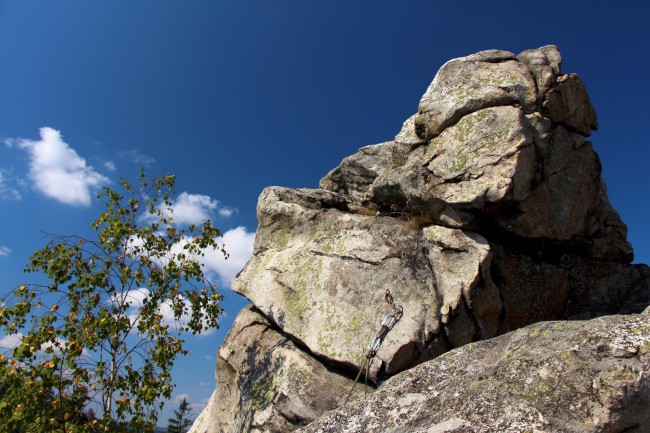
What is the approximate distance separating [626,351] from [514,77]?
11.9 metres

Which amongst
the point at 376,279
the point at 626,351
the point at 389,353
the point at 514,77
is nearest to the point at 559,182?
the point at 514,77

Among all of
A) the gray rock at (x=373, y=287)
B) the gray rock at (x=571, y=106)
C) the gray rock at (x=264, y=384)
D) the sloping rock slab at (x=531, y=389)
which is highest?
the gray rock at (x=571, y=106)

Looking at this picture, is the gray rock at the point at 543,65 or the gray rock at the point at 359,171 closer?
the gray rock at the point at 543,65

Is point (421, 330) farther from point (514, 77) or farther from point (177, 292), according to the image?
point (514, 77)

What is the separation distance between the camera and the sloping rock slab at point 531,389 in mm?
5719

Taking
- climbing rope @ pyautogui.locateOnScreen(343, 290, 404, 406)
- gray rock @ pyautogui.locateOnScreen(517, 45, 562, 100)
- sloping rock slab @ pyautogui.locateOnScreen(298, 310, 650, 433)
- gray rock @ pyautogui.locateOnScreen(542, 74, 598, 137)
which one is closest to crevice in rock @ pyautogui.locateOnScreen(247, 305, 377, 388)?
climbing rope @ pyautogui.locateOnScreen(343, 290, 404, 406)

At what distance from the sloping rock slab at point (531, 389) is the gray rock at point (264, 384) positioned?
5.18m

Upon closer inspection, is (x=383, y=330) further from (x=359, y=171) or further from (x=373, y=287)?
(x=359, y=171)

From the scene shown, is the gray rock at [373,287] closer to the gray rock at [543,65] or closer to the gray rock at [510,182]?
the gray rock at [510,182]

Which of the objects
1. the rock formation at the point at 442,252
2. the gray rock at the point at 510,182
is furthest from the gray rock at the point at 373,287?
the gray rock at the point at 510,182

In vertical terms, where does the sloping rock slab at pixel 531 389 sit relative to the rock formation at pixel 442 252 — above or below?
below

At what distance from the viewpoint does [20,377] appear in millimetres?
10906

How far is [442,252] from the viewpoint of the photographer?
46.1 feet

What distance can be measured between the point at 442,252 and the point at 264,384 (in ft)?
22.9
